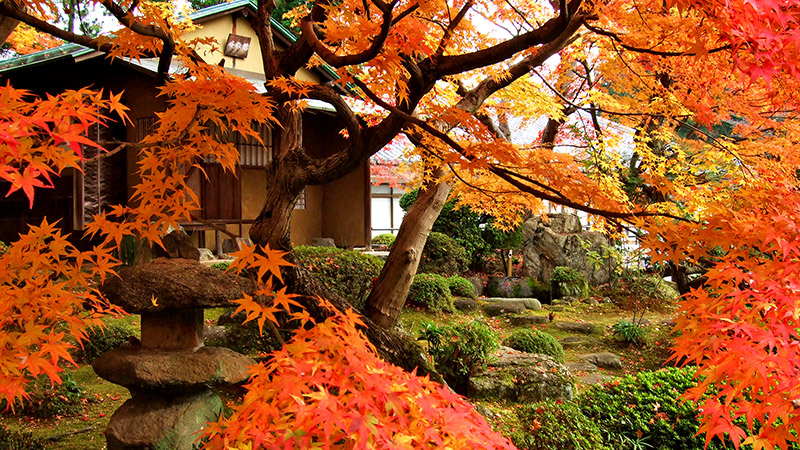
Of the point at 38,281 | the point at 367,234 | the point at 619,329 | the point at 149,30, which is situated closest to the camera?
the point at 38,281

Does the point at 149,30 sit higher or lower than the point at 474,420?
higher

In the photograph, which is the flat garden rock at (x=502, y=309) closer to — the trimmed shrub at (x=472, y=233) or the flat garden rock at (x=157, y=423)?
the trimmed shrub at (x=472, y=233)

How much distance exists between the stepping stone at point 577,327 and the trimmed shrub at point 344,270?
3.52 metres

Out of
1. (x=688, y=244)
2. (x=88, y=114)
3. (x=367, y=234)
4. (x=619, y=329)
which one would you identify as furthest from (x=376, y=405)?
(x=367, y=234)

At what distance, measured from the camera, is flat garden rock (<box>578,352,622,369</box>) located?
7836mm

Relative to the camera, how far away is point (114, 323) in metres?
6.76

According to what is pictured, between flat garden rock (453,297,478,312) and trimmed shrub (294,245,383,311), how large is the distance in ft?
8.36

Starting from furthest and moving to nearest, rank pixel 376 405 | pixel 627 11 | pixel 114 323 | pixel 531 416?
pixel 114 323 → pixel 627 11 → pixel 531 416 → pixel 376 405

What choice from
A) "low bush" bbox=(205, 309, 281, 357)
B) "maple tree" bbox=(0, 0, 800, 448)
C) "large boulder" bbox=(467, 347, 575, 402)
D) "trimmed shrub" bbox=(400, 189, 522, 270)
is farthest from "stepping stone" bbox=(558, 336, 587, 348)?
"low bush" bbox=(205, 309, 281, 357)


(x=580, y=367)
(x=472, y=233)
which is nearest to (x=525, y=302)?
(x=472, y=233)

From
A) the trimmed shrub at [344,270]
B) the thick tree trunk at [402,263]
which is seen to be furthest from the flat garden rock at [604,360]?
the trimmed shrub at [344,270]

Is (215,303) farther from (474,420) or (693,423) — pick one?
(693,423)

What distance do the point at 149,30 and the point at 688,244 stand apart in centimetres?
320

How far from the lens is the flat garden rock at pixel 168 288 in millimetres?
3303
